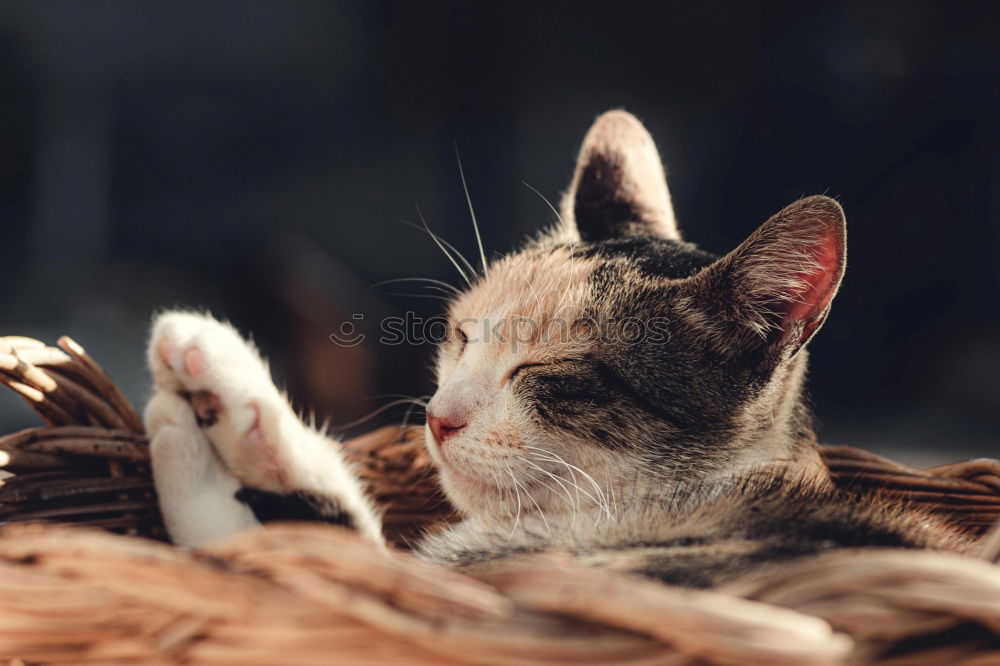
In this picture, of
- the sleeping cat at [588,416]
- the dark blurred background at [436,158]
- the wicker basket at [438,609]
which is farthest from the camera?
the dark blurred background at [436,158]

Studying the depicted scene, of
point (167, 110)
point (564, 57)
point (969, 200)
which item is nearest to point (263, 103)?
point (167, 110)

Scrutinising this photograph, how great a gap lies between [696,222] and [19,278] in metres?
1.96

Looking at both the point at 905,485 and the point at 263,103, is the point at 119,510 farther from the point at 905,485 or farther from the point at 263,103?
the point at 263,103

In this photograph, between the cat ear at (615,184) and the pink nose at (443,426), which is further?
the cat ear at (615,184)

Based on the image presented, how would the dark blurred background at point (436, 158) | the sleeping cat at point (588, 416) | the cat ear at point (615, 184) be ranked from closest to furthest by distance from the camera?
the sleeping cat at point (588, 416) < the cat ear at point (615, 184) < the dark blurred background at point (436, 158)

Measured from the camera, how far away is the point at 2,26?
241cm

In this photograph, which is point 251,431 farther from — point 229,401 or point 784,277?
point 784,277

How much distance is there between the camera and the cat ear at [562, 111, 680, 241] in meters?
1.23

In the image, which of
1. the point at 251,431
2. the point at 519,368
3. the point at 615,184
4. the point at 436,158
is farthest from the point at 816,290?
the point at 436,158

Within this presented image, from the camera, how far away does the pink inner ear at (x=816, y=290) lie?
809 millimetres

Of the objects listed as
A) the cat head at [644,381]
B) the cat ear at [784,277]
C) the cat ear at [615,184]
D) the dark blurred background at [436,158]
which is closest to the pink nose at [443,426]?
the cat head at [644,381]

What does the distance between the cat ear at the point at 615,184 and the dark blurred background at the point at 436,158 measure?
107 cm

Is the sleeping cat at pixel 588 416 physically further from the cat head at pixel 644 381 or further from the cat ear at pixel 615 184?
the cat ear at pixel 615 184

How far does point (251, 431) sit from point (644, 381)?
433mm
